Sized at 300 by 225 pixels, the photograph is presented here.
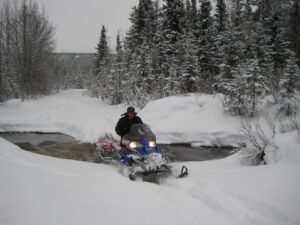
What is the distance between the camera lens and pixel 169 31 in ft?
86.8

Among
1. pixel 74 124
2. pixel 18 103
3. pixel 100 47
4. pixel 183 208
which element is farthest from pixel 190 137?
pixel 100 47

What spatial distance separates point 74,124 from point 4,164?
28.9 feet

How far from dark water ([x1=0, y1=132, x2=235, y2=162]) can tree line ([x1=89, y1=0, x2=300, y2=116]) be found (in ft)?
11.9

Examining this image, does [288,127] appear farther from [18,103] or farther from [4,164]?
[18,103]

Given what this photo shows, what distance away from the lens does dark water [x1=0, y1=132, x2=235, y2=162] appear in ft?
29.3

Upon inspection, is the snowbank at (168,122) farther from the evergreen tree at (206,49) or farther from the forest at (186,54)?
the evergreen tree at (206,49)

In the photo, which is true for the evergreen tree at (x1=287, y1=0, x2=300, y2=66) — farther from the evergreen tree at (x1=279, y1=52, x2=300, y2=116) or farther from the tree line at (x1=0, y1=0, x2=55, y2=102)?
the tree line at (x1=0, y1=0, x2=55, y2=102)

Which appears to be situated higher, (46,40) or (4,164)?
(46,40)

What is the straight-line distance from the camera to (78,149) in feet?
31.9

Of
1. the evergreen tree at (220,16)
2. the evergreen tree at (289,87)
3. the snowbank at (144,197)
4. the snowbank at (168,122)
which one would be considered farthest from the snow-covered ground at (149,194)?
the evergreen tree at (220,16)

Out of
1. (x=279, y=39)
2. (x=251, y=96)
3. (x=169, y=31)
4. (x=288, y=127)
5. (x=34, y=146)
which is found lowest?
(x=34, y=146)

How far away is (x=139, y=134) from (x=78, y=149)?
3.92m

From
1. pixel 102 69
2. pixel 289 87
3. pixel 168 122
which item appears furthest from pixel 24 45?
pixel 289 87

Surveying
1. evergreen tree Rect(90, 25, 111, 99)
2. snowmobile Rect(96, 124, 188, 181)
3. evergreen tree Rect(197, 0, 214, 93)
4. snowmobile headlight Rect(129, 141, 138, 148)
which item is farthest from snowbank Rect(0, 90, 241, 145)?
evergreen tree Rect(90, 25, 111, 99)
